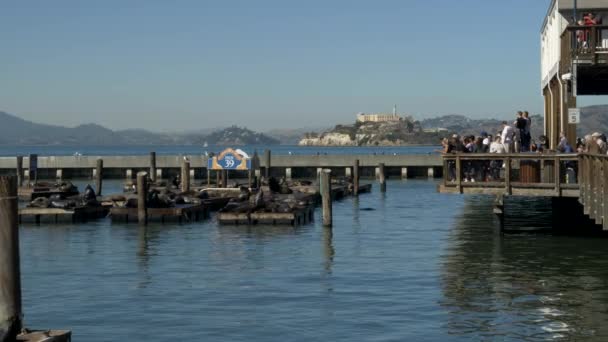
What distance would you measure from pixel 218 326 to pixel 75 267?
10.3 meters

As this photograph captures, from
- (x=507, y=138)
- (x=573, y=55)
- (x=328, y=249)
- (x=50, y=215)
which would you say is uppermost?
(x=573, y=55)

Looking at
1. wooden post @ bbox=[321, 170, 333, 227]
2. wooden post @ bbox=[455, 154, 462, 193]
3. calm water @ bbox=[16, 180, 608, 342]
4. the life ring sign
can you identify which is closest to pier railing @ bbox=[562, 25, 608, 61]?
wooden post @ bbox=[455, 154, 462, 193]

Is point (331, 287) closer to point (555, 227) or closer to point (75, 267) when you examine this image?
point (75, 267)

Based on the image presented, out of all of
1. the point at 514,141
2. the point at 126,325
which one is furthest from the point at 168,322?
the point at 514,141

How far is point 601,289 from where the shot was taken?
2277cm

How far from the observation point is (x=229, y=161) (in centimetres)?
5306

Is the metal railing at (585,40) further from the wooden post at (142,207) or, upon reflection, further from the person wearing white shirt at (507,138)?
the wooden post at (142,207)

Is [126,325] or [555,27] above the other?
[555,27]

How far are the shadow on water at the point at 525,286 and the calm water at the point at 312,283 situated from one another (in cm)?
4

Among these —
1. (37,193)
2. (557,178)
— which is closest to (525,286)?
(557,178)

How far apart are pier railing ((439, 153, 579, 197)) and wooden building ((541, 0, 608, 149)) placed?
2.64 meters

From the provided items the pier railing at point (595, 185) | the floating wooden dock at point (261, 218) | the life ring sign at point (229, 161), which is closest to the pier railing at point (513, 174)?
the pier railing at point (595, 185)

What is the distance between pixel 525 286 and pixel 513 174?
7.83 m

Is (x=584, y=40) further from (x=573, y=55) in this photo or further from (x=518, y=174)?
(x=518, y=174)
